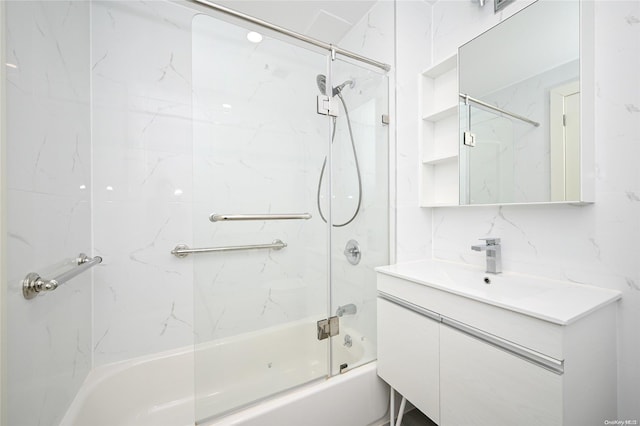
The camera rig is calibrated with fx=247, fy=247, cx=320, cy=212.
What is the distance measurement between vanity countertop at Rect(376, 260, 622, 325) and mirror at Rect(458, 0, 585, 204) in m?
0.34

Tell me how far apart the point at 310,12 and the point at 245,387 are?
2.16 metres

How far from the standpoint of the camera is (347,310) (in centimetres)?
136

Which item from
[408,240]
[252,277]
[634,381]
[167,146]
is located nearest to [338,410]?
[252,277]

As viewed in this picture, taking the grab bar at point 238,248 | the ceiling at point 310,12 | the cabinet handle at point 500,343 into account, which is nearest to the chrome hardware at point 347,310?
the cabinet handle at point 500,343

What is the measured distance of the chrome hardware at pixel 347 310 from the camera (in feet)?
4.37

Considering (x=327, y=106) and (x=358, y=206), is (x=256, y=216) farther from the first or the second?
(x=327, y=106)

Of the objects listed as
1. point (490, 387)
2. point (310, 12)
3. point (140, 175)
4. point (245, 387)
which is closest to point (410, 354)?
point (490, 387)

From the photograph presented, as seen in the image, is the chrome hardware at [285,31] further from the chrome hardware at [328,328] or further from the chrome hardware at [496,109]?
the chrome hardware at [328,328]

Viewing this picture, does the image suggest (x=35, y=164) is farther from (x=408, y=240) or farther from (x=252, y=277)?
(x=408, y=240)

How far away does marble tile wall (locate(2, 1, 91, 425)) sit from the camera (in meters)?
0.71

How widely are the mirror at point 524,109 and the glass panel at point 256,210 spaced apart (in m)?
0.75

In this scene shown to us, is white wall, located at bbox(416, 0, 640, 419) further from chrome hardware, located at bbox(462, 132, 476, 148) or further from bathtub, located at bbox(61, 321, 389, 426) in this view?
bathtub, located at bbox(61, 321, 389, 426)

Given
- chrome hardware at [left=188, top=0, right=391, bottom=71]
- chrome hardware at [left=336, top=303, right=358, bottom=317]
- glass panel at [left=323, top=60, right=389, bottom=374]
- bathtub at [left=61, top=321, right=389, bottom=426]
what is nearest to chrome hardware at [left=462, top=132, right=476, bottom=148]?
glass panel at [left=323, top=60, right=389, bottom=374]

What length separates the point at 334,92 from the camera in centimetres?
129
